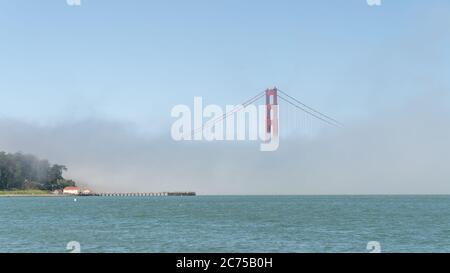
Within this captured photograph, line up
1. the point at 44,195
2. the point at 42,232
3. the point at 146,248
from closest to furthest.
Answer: the point at 146,248, the point at 42,232, the point at 44,195

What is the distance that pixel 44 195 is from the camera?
19688 centimetres

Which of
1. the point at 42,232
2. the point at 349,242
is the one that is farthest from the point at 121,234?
the point at 349,242

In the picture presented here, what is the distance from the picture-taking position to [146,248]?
106ft

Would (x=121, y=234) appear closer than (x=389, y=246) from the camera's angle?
No
